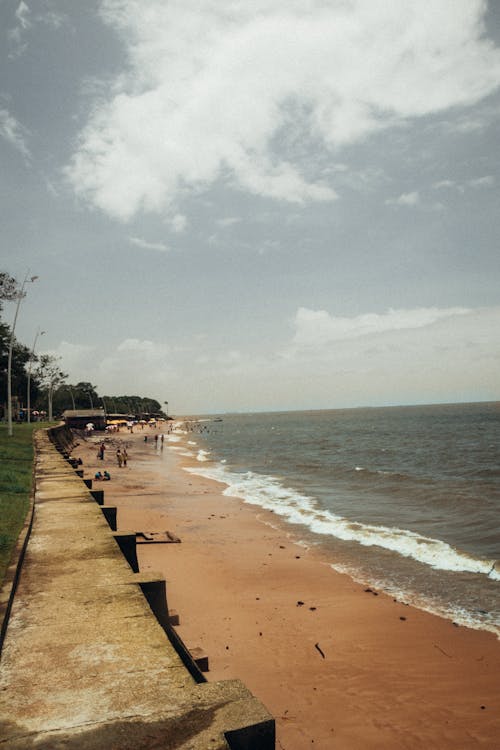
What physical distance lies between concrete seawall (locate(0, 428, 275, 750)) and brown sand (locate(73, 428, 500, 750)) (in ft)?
10.3

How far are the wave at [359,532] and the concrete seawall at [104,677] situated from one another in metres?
11.0

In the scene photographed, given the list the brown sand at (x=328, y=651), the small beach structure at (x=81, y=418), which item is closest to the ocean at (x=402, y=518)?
the brown sand at (x=328, y=651)

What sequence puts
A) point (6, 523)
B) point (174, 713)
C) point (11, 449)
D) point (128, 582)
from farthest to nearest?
point (11, 449)
point (6, 523)
point (128, 582)
point (174, 713)

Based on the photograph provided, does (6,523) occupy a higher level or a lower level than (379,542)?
higher

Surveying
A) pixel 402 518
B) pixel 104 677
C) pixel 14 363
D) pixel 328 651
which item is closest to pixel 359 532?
pixel 402 518

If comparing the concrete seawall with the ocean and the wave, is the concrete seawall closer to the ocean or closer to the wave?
the ocean

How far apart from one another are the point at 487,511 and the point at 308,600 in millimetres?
13648

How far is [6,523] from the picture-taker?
8.59m

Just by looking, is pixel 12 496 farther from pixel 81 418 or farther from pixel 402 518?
pixel 81 418

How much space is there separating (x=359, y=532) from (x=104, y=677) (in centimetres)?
1481

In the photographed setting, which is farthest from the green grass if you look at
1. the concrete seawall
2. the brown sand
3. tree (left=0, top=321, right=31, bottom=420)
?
tree (left=0, top=321, right=31, bottom=420)

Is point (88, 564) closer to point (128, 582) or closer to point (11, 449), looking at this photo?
point (128, 582)

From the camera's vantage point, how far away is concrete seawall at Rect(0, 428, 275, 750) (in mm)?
2410

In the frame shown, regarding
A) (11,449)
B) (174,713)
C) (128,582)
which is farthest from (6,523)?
(11,449)
